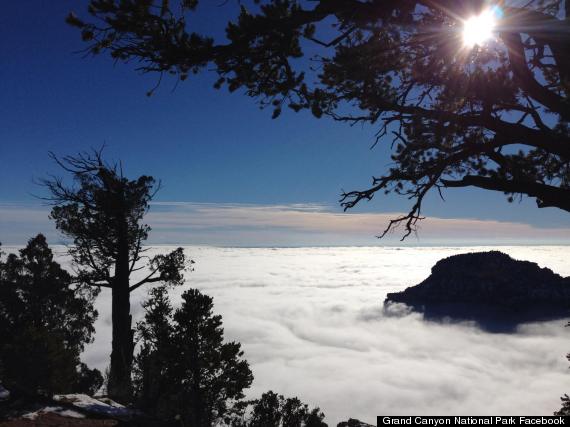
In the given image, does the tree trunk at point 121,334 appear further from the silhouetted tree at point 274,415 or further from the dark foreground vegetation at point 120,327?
the silhouetted tree at point 274,415

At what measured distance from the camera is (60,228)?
18297mm

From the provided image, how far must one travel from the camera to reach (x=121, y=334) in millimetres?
18672

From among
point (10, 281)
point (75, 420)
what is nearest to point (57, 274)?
point (10, 281)

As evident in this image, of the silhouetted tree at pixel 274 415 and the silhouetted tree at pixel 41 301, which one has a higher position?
the silhouetted tree at pixel 41 301

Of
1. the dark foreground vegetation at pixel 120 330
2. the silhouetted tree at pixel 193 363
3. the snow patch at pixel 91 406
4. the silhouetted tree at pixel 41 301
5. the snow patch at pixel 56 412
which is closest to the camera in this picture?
the snow patch at pixel 56 412

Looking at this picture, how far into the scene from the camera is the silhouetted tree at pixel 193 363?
2147cm

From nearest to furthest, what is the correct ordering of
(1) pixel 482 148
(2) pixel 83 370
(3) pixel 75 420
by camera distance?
(1) pixel 482 148 < (3) pixel 75 420 < (2) pixel 83 370

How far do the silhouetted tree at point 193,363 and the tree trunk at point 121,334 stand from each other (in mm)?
2530

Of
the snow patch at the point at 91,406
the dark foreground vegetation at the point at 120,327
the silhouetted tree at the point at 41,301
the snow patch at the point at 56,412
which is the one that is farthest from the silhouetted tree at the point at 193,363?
the snow patch at the point at 56,412

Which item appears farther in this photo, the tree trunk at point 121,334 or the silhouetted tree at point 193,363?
the silhouetted tree at point 193,363

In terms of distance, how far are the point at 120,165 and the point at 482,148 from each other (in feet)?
52.4

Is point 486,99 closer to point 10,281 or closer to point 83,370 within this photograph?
point 10,281

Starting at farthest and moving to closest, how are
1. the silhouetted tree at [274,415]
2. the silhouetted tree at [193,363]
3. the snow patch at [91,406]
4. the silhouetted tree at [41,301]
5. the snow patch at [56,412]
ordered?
the silhouetted tree at [41,301] → the silhouetted tree at [274,415] → the silhouetted tree at [193,363] → the snow patch at [91,406] → the snow patch at [56,412]

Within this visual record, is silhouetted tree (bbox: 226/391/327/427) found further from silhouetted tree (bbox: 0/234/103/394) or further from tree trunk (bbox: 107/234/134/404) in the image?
silhouetted tree (bbox: 0/234/103/394)
